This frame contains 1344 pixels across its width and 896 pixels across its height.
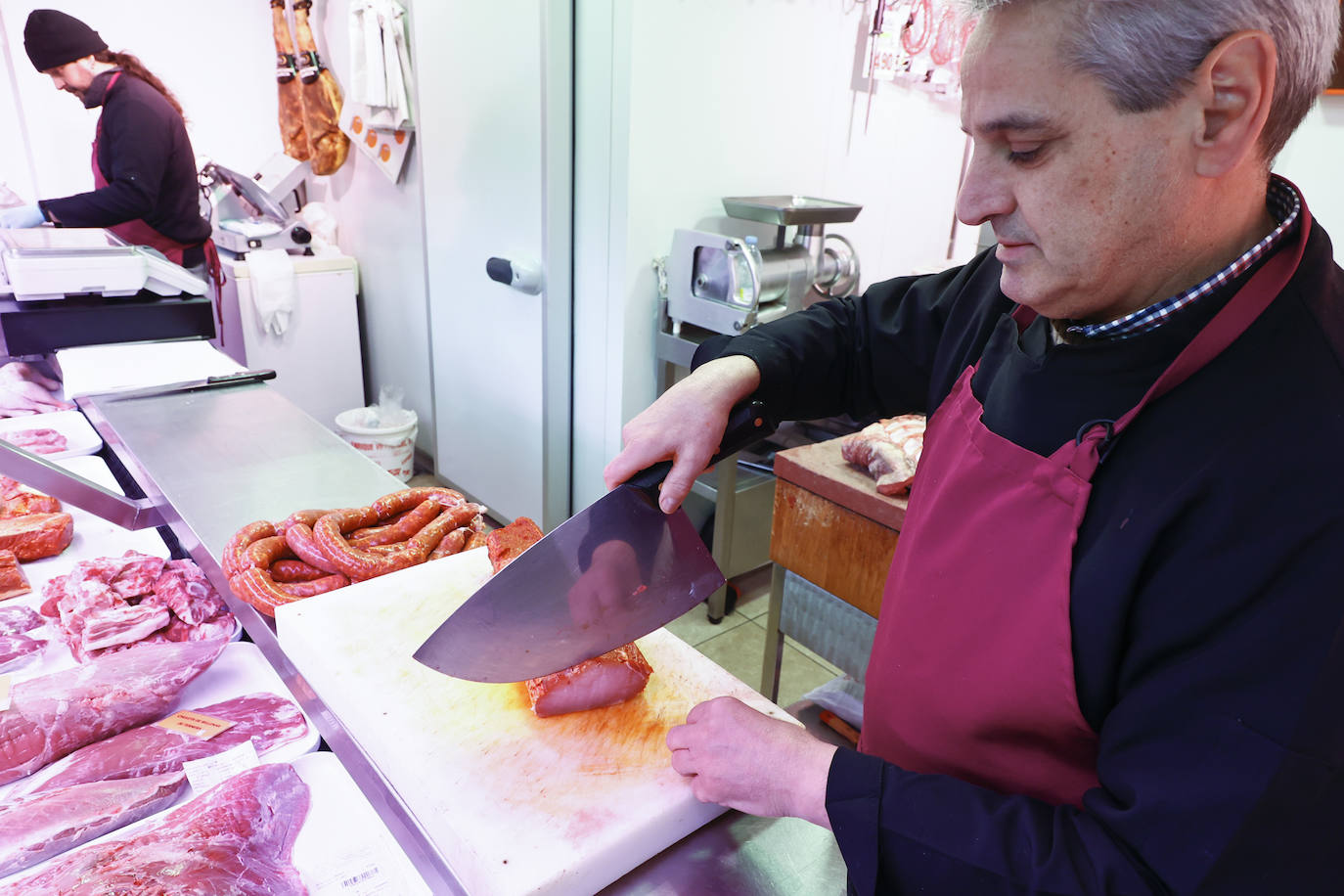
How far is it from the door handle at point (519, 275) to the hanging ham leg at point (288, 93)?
2.51 metres

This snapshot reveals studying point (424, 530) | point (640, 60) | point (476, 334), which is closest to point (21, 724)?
point (424, 530)

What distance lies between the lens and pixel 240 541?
1.69m

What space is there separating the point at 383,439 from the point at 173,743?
3.68 meters

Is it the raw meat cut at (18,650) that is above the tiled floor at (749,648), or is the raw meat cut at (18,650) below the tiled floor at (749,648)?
above

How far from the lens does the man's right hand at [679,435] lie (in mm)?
1315

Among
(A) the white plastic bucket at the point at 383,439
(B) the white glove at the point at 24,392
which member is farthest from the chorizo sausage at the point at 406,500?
(A) the white plastic bucket at the point at 383,439

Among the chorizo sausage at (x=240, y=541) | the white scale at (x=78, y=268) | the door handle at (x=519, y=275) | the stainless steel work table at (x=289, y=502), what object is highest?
the white scale at (x=78, y=268)

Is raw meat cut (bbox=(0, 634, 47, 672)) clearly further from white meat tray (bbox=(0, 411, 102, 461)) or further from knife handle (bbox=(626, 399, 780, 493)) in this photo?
knife handle (bbox=(626, 399, 780, 493))

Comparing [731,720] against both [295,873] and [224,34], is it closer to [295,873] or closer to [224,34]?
[295,873]

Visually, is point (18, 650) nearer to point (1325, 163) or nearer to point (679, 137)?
point (679, 137)

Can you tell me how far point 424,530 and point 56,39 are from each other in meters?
3.63

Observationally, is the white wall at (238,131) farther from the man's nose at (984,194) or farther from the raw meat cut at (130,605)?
the man's nose at (984,194)

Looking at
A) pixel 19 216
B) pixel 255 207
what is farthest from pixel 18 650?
pixel 255 207

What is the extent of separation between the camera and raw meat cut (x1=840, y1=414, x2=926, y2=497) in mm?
2389
